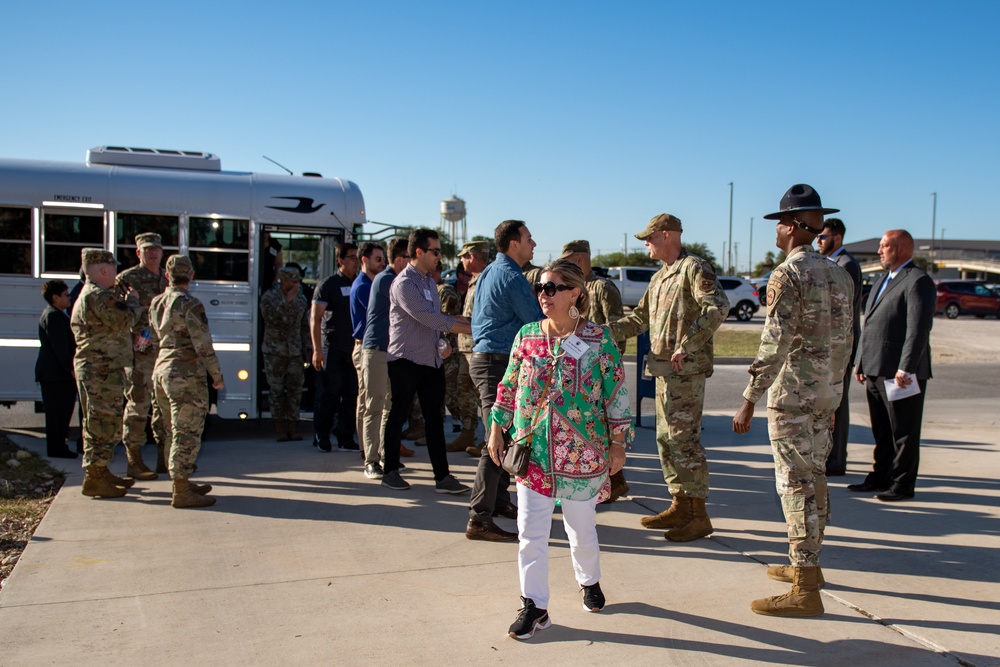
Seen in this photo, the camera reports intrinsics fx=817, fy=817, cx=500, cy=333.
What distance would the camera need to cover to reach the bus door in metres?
8.99

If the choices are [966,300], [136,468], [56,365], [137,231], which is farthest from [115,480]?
[966,300]

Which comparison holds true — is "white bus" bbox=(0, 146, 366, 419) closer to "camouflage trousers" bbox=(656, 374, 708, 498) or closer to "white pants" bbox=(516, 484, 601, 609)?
"camouflage trousers" bbox=(656, 374, 708, 498)

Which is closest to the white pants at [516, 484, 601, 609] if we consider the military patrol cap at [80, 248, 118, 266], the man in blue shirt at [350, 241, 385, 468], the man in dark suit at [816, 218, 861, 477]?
the man in blue shirt at [350, 241, 385, 468]

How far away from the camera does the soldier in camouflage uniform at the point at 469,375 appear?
760 cm

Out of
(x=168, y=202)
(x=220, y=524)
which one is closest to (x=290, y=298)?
(x=168, y=202)

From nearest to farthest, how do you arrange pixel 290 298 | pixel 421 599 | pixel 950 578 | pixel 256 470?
1. pixel 421 599
2. pixel 950 578
3. pixel 256 470
4. pixel 290 298

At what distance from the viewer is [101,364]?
6.36 m

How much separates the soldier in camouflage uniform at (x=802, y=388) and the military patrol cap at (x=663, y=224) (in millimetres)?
1153

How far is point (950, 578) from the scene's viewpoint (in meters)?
4.62

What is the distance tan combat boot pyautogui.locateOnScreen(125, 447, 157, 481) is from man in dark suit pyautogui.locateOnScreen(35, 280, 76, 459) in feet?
3.84

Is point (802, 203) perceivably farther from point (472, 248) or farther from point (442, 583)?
point (472, 248)

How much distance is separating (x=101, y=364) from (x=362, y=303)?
2.16m

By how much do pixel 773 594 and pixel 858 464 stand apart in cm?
379

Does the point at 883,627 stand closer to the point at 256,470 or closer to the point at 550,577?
the point at 550,577
